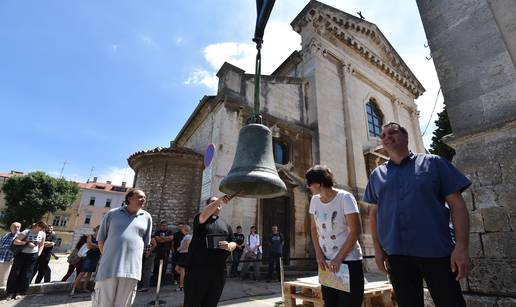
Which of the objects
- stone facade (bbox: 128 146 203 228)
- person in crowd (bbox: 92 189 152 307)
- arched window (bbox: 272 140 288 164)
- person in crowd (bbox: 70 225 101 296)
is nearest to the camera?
person in crowd (bbox: 92 189 152 307)

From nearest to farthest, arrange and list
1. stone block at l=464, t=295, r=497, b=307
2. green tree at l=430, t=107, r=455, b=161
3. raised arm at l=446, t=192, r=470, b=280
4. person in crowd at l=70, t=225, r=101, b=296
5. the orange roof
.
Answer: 1. raised arm at l=446, t=192, r=470, b=280
2. stone block at l=464, t=295, r=497, b=307
3. person in crowd at l=70, t=225, r=101, b=296
4. green tree at l=430, t=107, r=455, b=161
5. the orange roof

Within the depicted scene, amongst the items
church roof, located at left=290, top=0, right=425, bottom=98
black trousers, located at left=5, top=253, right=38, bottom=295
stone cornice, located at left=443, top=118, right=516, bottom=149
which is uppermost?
church roof, located at left=290, top=0, right=425, bottom=98

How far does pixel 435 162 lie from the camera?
199 cm

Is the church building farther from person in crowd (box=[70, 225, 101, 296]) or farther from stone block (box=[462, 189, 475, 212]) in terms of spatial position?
stone block (box=[462, 189, 475, 212])

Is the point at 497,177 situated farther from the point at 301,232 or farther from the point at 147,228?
the point at 301,232

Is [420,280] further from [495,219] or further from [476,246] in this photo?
[495,219]

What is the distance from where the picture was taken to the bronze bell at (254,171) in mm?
2559

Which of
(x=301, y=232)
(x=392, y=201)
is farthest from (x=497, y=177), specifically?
(x=301, y=232)

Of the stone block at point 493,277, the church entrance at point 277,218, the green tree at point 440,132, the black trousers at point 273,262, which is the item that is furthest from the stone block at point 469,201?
the green tree at point 440,132

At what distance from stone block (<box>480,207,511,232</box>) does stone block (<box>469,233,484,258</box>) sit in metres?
0.12

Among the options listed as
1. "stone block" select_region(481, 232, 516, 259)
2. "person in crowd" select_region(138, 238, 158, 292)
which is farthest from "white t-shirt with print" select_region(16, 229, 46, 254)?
"stone block" select_region(481, 232, 516, 259)

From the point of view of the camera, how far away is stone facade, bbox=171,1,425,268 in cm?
959

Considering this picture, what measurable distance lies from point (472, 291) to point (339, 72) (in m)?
13.7

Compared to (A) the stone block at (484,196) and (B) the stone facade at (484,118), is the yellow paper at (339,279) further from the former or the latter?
(A) the stone block at (484,196)
